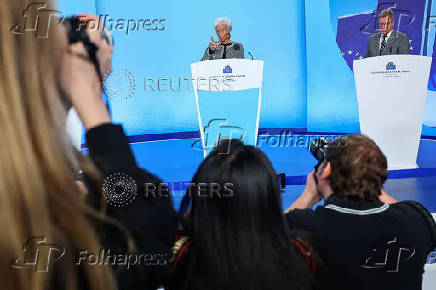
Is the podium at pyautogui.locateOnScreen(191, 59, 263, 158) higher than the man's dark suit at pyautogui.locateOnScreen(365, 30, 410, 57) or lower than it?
A: lower

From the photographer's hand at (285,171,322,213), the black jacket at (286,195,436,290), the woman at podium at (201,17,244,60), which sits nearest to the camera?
the black jacket at (286,195,436,290)

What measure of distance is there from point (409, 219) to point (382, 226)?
8 cm

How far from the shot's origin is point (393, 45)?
3.60 metres

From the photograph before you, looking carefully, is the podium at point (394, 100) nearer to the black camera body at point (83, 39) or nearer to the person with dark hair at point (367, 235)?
the person with dark hair at point (367, 235)

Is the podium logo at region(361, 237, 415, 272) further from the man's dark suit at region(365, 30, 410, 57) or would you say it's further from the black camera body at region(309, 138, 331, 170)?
the man's dark suit at region(365, 30, 410, 57)

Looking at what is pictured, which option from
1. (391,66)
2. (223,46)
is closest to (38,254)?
(391,66)

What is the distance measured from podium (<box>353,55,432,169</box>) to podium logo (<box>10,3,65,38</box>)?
2.82 m

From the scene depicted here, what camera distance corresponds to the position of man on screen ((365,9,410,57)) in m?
3.50

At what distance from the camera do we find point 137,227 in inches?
20.9

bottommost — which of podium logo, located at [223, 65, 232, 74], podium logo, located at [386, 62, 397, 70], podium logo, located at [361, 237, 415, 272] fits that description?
podium logo, located at [361, 237, 415, 272]

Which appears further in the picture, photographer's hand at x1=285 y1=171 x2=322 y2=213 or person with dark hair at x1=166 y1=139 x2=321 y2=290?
photographer's hand at x1=285 y1=171 x2=322 y2=213

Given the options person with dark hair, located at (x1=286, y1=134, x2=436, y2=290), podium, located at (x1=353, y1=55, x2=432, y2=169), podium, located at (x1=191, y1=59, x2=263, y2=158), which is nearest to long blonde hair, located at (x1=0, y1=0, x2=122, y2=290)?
person with dark hair, located at (x1=286, y1=134, x2=436, y2=290)

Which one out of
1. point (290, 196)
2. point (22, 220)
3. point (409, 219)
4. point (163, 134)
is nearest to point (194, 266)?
point (22, 220)

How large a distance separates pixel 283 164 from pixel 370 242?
2.76 metres
